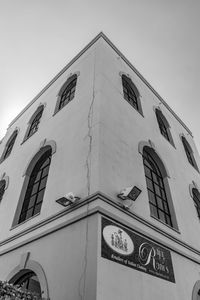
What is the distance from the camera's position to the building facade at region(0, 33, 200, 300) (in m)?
4.47

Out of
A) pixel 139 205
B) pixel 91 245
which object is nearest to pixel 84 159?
pixel 139 205

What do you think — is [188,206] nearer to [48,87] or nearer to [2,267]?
[2,267]

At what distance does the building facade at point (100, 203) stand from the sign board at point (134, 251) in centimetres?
2

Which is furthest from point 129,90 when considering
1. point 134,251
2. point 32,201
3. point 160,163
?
point 134,251

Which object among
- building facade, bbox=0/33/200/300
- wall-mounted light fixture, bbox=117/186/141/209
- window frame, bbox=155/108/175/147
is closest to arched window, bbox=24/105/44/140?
building facade, bbox=0/33/200/300

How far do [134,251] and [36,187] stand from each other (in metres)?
4.13

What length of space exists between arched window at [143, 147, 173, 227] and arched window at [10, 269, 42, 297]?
3.48m

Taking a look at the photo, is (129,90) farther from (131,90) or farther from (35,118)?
(35,118)

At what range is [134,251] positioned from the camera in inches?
194

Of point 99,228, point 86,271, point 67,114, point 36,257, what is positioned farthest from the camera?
point 67,114

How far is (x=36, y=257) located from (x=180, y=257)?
12.5 ft

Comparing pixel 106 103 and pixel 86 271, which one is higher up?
pixel 106 103

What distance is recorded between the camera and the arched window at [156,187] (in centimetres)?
734

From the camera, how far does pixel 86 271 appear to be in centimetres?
407
